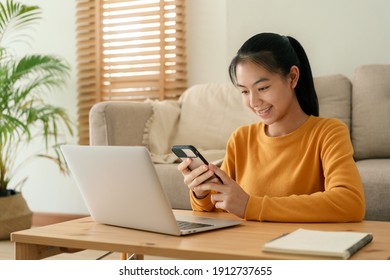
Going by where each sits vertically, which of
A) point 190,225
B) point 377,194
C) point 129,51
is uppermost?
point 129,51

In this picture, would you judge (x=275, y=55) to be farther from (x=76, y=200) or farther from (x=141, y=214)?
(x=76, y=200)

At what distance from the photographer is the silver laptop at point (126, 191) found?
3.42 ft

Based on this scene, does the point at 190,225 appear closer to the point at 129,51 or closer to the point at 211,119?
the point at 211,119

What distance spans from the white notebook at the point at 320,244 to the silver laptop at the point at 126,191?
0.21 m

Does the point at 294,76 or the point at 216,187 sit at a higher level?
the point at 294,76

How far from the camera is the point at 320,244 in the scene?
87 cm

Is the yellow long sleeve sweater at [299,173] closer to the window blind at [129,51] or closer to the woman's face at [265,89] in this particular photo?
the woman's face at [265,89]

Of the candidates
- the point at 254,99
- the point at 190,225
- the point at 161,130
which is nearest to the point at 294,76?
the point at 254,99

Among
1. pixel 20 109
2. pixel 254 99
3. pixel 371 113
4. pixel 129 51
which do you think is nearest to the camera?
pixel 254 99

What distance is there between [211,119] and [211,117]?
0.5 inches

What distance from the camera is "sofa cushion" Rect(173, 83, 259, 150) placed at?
300 cm

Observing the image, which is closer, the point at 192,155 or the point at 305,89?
the point at 192,155

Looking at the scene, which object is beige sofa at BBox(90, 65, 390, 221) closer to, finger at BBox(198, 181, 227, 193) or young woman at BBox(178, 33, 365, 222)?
young woman at BBox(178, 33, 365, 222)

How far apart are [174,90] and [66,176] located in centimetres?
103
